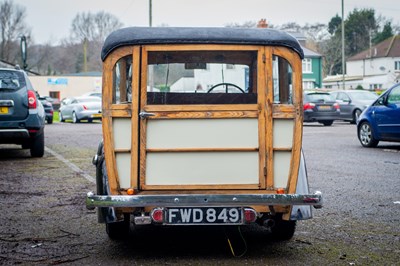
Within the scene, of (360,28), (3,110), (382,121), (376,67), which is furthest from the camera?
(360,28)

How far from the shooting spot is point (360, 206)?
25.6ft

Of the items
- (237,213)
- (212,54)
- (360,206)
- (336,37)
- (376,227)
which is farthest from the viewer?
(336,37)

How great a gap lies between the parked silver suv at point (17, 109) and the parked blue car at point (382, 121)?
749 cm

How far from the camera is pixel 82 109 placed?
32812 mm

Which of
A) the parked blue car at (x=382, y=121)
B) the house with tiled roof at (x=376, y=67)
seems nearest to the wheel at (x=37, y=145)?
the parked blue car at (x=382, y=121)

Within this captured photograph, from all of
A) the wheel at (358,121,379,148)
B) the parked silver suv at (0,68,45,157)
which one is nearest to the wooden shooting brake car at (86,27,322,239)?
the parked silver suv at (0,68,45,157)

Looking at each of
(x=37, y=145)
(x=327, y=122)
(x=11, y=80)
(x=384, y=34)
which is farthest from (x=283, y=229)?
(x=384, y=34)

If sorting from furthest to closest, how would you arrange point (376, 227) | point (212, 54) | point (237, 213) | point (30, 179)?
1. point (30, 179)
2. point (376, 227)
3. point (212, 54)
4. point (237, 213)

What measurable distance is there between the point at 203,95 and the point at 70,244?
1722mm

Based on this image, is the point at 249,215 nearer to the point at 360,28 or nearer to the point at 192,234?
the point at 192,234

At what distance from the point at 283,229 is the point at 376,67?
95587mm

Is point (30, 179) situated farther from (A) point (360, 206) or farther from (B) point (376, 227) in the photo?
(B) point (376, 227)

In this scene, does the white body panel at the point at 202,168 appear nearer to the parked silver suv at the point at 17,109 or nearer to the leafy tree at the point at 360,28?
the parked silver suv at the point at 17,109

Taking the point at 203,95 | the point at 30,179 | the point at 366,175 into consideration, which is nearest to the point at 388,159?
the point at 366,175
